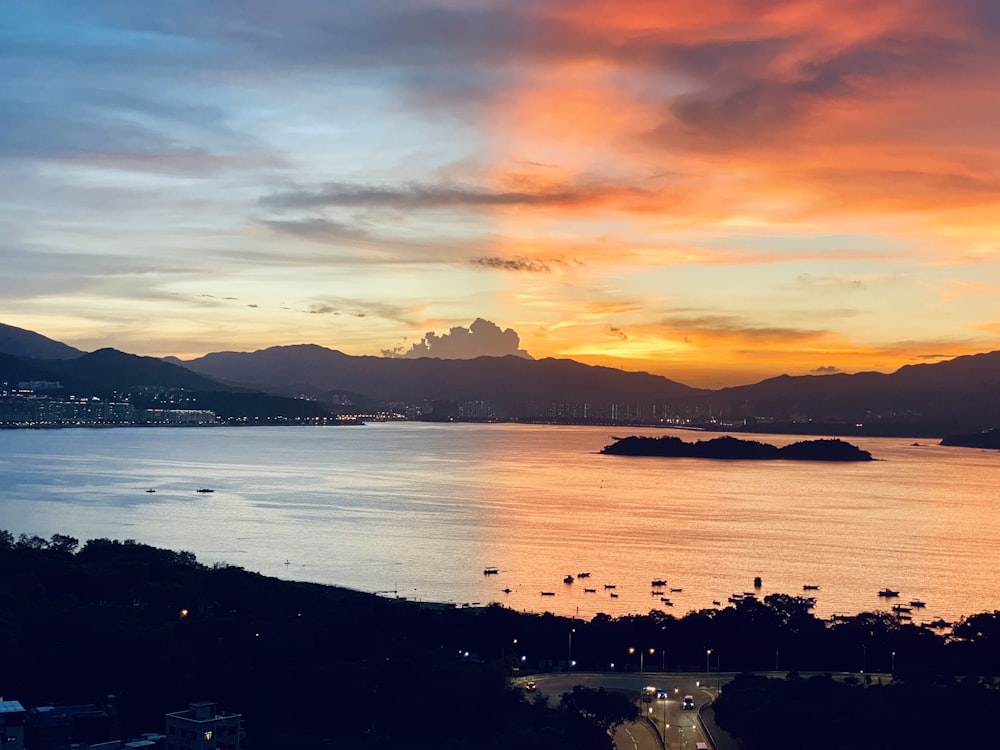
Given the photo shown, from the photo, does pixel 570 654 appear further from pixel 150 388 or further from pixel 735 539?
pixel 150 388

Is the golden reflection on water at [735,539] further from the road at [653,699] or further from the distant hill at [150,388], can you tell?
the distant hill at [150,388]

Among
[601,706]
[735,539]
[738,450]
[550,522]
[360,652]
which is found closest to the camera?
[601,706]

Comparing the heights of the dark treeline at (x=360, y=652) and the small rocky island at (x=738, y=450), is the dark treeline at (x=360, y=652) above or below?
below

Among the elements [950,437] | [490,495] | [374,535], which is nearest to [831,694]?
[374,535]

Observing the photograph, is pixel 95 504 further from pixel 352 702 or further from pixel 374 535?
pixel 352 702

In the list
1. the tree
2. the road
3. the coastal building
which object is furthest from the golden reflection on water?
the coastal building

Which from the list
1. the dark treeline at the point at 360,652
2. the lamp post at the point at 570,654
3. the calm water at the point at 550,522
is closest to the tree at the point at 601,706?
the dark treeline at the point at 360,652

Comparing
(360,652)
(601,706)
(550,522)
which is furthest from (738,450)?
(601,706)

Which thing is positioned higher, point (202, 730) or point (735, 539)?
point (202, 730)
